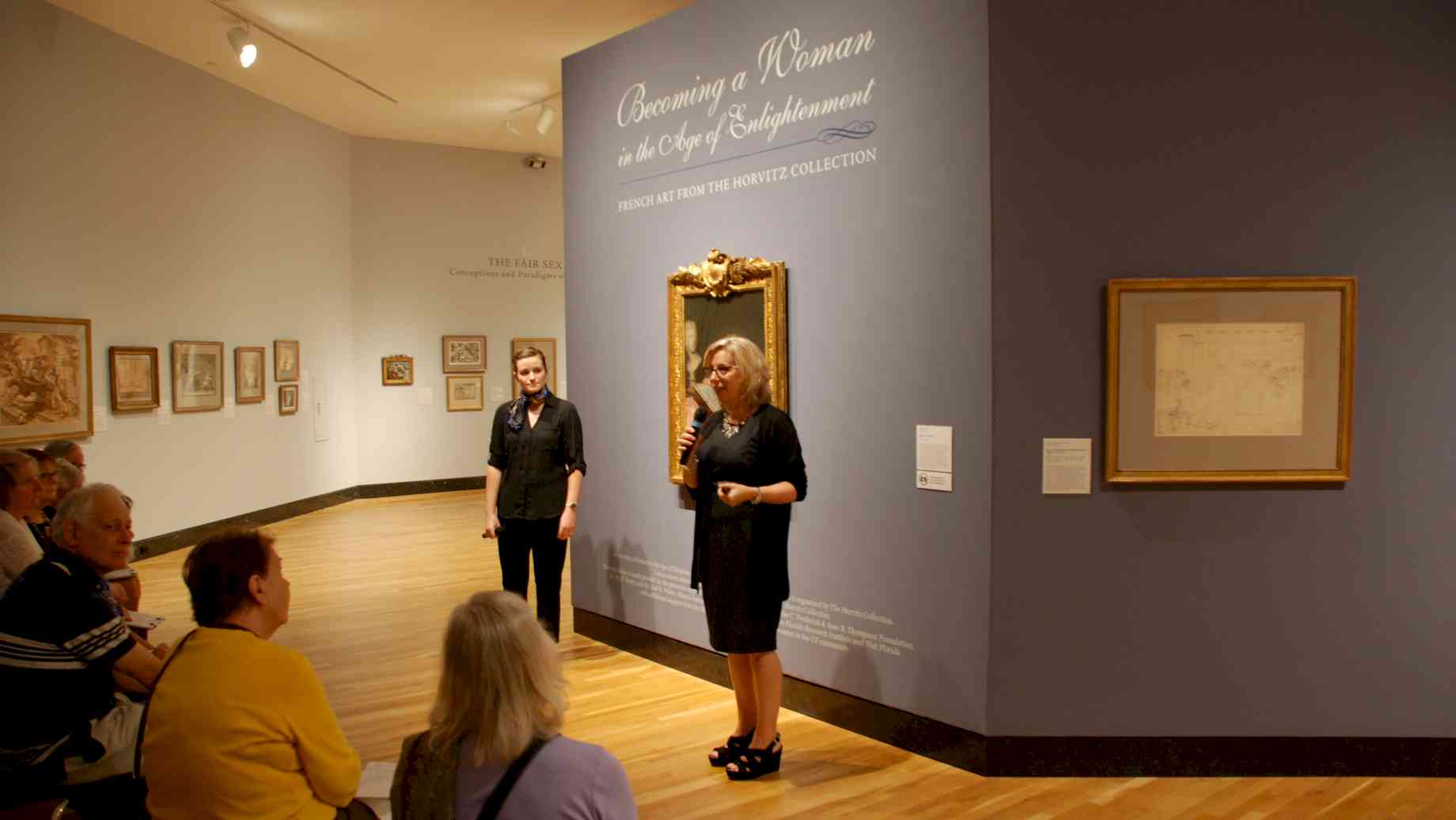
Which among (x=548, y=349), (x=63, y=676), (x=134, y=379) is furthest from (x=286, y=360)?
(x=63, y=676)

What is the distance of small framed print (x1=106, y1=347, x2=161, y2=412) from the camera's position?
8.45 metres

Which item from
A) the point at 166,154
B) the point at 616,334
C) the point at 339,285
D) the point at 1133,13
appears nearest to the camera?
the point at 1133,13

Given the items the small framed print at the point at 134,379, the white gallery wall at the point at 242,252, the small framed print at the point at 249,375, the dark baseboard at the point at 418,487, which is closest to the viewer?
the white gallery wall at the point at 242,252

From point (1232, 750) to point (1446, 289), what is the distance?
1.99 metres

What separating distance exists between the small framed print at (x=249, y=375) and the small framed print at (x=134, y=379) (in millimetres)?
1211

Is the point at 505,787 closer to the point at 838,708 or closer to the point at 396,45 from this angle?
the point at 838,708

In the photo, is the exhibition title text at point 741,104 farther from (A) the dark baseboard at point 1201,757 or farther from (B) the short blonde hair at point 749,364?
(A) the dark baseboard at point 1201,757

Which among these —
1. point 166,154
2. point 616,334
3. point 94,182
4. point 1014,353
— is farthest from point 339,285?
point 1014,353

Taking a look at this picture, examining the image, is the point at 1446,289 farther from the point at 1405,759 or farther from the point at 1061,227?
the point at 1405,759

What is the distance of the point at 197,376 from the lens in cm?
962

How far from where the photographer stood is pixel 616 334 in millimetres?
5969

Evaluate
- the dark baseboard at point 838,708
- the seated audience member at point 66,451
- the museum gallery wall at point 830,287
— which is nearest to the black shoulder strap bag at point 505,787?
the museum gallery wall at point 830,287

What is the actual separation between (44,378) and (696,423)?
595 centimetres

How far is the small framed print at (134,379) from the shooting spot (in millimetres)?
Answer: 8453
